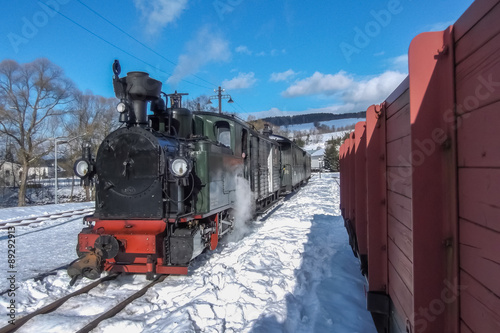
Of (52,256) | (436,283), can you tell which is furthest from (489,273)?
(52,256)

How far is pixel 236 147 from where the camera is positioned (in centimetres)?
836

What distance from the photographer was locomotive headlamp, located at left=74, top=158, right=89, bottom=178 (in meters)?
5.77

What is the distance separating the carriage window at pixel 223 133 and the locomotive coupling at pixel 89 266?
172 inches

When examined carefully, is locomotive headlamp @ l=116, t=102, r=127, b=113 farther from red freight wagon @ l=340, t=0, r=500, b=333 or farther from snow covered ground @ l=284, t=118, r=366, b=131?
snow covered ground @ l=284, t=118, r=366, b=131

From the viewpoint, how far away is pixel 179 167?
525 cm

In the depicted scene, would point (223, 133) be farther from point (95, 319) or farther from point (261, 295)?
point (95, 319)

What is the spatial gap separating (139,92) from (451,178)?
5.40 metres

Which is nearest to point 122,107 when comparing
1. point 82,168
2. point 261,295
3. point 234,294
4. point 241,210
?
point 82,168

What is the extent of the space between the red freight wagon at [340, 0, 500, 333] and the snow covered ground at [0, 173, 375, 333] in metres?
1.85

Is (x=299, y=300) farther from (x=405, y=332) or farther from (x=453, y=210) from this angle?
(x=453, y=210)

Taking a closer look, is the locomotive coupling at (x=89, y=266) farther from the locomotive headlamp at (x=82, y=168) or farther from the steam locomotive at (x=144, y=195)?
the locomotive headlamp at (x=82, y=168)

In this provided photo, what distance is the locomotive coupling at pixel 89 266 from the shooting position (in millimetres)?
4836

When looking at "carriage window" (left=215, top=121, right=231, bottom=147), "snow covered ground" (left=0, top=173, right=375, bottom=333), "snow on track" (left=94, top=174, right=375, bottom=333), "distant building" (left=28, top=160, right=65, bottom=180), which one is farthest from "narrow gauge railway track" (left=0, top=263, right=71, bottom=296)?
"distant building" (left=28, top=160, right=65, bottom=180)

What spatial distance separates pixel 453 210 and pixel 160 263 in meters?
4.83
